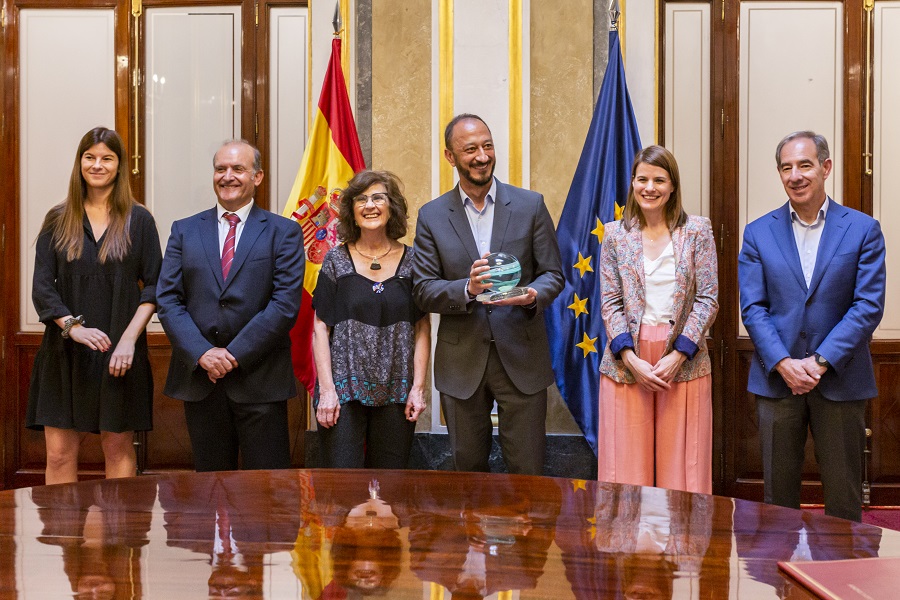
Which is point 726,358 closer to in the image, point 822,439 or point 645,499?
point 822,439

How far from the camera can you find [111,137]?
3559 mm

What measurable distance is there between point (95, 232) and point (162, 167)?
4.44ft

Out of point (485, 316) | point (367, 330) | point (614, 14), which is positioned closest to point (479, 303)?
point (485, 316)

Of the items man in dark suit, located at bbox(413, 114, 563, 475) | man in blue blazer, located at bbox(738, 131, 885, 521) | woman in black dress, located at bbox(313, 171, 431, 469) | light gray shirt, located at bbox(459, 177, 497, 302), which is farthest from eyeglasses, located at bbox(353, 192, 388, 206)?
man in blue blazer, located at bbox(738, 131, 885, 521)

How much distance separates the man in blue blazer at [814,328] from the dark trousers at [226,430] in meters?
1.77

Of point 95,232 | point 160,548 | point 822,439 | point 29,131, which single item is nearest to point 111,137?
point 95,232

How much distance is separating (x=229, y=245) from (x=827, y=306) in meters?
2.19

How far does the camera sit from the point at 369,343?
10.5ft

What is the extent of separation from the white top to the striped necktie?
153 cm

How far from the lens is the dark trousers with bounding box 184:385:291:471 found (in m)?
3.29

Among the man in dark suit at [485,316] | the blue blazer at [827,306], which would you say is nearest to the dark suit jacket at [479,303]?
the man in dark suit at [485,316]

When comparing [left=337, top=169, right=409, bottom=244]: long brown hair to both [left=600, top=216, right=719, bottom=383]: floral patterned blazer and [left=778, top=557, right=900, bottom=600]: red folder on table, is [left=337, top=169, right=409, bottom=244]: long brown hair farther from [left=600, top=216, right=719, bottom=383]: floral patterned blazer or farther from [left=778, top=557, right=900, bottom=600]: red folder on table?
[left=778, top=557, right=900, bottom=600]: red folder on table

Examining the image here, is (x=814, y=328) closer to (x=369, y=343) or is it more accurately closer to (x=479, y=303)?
(x=479, y=303)

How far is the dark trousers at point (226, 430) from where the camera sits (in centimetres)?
329
